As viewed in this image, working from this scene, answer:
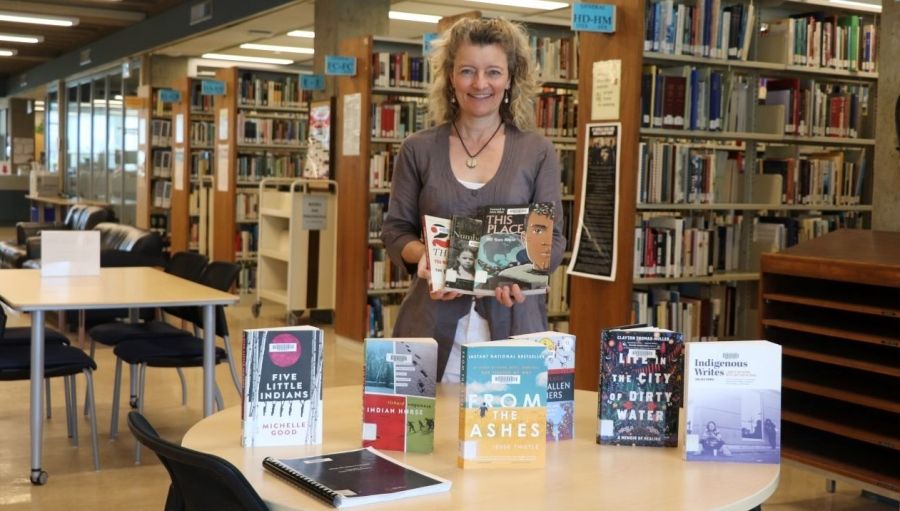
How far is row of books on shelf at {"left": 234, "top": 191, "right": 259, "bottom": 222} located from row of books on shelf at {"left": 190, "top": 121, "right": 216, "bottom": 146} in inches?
57.9

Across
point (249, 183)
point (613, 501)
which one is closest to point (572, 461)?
point (613, 501)

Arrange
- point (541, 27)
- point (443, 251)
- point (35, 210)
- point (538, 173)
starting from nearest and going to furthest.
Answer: point (443, 251), point (538, 173), point (541, 27), point (35, 210)

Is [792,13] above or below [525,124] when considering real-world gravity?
above

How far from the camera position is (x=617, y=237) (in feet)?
17.7

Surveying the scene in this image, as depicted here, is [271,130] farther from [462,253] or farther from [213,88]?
[462,253]

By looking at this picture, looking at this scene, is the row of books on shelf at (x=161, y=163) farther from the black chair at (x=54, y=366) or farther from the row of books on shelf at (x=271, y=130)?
the black chair at (x=54, y=366)

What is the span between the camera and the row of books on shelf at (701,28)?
5.39 metres

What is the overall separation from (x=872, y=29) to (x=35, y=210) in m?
17.8

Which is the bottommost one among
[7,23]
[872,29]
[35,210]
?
[35,210]

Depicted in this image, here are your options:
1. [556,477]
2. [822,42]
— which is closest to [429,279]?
[556,477]

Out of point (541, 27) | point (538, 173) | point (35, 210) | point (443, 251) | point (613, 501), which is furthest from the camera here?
point (35, 210)

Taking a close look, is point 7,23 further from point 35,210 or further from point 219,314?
point 219,314

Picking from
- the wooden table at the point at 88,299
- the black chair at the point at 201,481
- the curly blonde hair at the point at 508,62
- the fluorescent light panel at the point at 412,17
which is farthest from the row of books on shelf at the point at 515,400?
the fluorescent light panel at the point at 412,17

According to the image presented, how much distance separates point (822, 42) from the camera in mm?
6082
